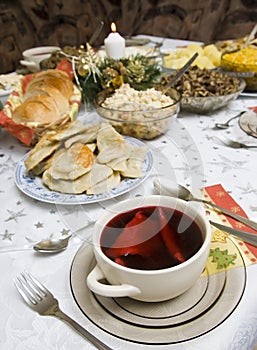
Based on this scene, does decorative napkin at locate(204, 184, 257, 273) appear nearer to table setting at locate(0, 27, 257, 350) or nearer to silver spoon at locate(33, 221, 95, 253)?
table setting at locate(0, 27, 257, 350)

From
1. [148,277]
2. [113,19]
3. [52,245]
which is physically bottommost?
[113,19]

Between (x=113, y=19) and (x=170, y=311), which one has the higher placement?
(x=170, y=311)

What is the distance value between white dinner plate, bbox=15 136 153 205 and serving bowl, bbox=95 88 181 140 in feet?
0.52

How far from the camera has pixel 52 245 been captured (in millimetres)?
640

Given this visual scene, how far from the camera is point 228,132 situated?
3.32ft

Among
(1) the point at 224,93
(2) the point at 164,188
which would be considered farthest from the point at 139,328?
(1) the point at 224,93

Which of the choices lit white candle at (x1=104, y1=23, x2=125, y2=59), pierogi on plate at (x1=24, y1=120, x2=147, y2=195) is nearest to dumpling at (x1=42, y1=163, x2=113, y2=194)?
pierogi on plate at (x1=24, y1=120, x2=147, y2=195)

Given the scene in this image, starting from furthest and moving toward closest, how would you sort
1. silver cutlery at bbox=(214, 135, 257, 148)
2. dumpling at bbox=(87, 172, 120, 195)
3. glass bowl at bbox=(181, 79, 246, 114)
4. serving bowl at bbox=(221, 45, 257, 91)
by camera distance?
serving bowl at bbox=(221, 45, 257, 91)
glass bowl at bbox=(181, 79, 246, 114)
silver cutlery at bbox=(214, 135, 257, 148)
dumpling at bbox=(87, 172, 120, 195)

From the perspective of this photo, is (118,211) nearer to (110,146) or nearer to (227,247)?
(227,247)

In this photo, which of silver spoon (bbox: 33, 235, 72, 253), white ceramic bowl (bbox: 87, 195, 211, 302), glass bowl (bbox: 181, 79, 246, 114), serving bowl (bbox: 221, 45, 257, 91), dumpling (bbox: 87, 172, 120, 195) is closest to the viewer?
white ceramic bowl (bbox: 87, 195, 211, 302)

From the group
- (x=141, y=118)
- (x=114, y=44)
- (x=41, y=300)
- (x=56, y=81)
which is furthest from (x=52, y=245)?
(x=114, y=44)

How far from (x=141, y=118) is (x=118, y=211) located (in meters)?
0.43

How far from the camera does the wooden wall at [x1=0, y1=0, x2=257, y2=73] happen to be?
2.62 meters

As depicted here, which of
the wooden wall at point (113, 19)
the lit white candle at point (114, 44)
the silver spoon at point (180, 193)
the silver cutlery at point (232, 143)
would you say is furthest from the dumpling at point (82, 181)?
the wooden wall at point (113, 19)
